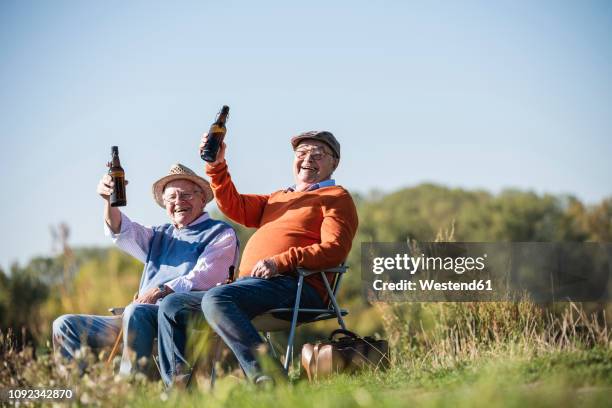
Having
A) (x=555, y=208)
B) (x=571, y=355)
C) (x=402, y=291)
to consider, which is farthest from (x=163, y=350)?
(x=555, y=208)

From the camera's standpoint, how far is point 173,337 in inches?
162

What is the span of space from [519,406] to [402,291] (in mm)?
3929

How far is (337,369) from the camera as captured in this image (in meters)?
4.33

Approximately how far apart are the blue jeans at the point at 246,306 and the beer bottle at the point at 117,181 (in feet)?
2.64

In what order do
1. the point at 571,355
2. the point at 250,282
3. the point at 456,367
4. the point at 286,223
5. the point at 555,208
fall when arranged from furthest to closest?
1. the point at 555,208
2. the point at 286,223
3. the point at 250,282
4. the point at 456,367
5. the point at 571,355

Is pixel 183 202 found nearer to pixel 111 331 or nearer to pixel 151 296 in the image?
pixel 151 296

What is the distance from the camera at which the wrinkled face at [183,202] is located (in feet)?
16.2

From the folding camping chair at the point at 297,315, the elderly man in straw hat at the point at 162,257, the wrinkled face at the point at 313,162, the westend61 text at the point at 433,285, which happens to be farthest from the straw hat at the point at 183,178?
the westend61 text at the point at 433,285

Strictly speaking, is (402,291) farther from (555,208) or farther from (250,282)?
(555,208)

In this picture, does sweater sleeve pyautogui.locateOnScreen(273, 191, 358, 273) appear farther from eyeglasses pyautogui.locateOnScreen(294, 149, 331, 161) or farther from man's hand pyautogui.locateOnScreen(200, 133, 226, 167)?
man's hand pyautogui.locateOnScreen(200, 133, 226, 167)

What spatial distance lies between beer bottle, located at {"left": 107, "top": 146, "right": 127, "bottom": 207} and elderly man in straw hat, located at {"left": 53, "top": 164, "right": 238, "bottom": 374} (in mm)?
35

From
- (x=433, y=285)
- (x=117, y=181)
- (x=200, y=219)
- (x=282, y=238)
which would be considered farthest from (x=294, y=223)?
(x=433, y=285)

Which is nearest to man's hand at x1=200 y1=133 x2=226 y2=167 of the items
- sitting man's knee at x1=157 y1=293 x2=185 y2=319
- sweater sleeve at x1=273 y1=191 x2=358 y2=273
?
sweater sleeve at x1=273 y1=191 x2=358 y2=273

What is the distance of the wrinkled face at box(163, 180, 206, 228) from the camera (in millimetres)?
4945
